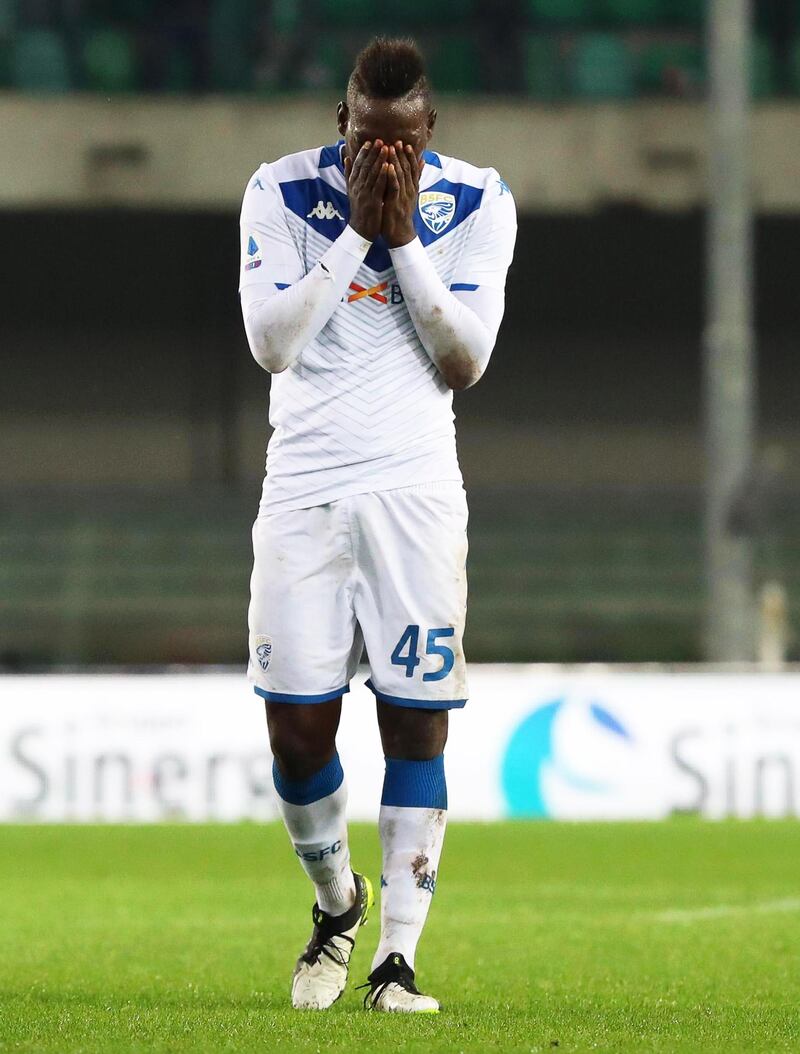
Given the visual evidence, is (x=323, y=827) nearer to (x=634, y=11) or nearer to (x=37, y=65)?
(x=37, y=65)

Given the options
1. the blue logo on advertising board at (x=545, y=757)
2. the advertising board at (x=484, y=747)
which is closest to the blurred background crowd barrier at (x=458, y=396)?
the advertising board at (x=484, y=747)

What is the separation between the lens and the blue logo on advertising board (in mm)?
11195

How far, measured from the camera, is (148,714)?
11.2 m

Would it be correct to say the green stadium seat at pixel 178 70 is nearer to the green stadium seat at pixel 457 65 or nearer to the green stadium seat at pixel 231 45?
the green stadium seat at pixel 231 45

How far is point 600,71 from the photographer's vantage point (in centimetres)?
1805

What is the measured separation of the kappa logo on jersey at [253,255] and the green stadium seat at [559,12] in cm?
1545

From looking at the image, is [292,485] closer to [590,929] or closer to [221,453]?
[590,929]

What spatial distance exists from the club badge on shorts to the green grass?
26.7 inches

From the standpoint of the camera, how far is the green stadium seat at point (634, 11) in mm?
18844

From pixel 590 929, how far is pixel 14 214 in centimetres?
1272

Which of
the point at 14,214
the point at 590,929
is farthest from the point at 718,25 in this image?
the point at 590,929

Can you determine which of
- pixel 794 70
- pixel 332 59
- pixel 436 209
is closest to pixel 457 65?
pixel 332 59

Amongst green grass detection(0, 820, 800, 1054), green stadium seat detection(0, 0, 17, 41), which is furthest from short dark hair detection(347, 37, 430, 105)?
green stadium seat detection(0, 0, 17, 41)

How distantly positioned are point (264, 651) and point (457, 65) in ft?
49.5
